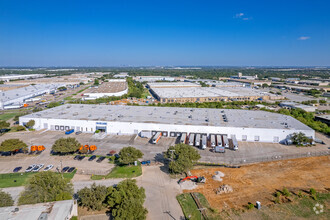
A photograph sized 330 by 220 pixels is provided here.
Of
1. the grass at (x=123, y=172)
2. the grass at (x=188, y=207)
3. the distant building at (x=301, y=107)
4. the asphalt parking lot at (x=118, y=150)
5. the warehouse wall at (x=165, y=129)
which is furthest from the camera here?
the distant building at (x=301, y=107)

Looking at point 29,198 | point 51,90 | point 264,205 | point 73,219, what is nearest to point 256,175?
point 264,205

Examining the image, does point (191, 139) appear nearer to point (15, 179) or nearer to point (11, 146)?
point (15, 179)

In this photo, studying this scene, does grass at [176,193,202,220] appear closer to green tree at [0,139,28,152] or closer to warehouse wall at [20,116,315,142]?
warehouse wall at [20,116,315,142]

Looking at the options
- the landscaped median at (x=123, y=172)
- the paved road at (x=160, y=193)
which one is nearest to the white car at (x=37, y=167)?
the landscaped median at (x=123, y=172)

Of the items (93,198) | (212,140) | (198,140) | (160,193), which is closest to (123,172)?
(160,193)

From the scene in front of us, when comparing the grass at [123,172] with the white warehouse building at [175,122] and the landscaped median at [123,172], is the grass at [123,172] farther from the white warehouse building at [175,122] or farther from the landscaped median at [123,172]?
the white warehouse building at [175,122]

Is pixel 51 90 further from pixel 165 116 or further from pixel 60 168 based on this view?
pixel 60 168
